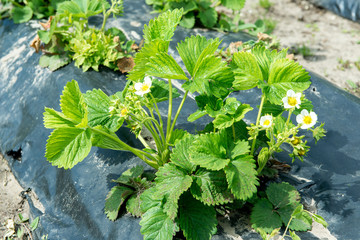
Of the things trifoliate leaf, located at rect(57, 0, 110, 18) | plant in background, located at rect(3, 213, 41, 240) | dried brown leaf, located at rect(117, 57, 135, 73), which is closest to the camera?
plant in background, located at rect(3, 213, 41, 240)

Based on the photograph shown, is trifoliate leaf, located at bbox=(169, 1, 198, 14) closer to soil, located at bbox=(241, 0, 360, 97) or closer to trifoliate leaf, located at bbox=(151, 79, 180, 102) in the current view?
soil, located at bbox=(241, 0, 360, 97)

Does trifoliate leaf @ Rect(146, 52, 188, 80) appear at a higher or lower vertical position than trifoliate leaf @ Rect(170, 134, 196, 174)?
higher

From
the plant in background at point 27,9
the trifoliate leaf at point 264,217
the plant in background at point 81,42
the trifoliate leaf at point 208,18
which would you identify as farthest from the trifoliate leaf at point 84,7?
the trifoliate leaf at point 264,217

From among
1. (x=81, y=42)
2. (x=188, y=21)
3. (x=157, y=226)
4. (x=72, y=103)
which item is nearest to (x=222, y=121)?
(x=157, y=226)

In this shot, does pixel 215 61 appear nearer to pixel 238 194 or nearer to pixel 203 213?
pixel 238 194

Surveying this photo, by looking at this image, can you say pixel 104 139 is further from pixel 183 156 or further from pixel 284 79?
pixel 284 79

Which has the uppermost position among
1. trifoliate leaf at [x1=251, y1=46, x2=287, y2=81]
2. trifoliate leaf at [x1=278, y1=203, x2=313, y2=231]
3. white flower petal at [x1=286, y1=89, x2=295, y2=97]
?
trifoliate leaf at [x1=251, y1=46, x2=287, y2=81]

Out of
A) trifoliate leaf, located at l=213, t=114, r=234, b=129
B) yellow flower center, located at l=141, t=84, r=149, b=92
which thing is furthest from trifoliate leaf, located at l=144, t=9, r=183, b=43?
trifoliate leaf, located at l=213, t=114, r=234, b=129
